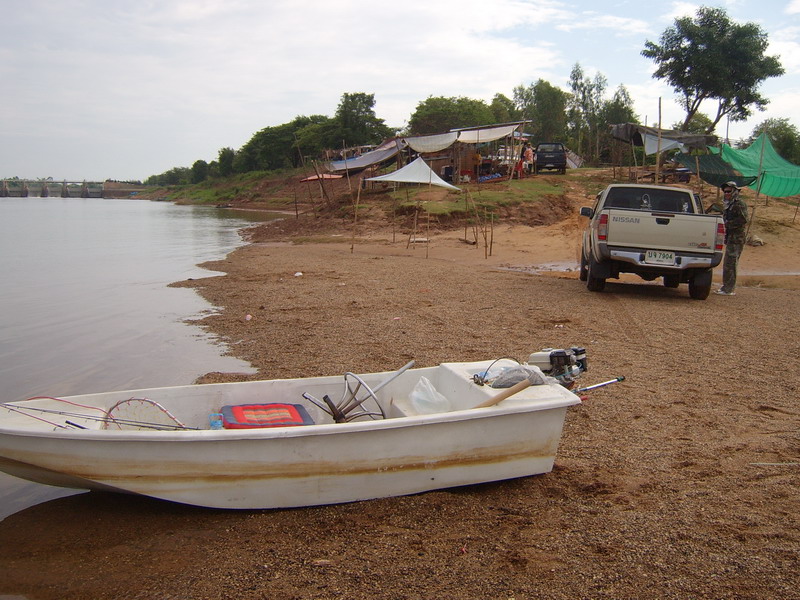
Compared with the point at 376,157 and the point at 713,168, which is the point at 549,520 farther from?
the point at 376,157

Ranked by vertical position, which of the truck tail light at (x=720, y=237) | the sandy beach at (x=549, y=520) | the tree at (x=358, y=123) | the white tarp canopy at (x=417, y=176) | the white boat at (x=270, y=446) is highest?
the tree at (x=358, y=123)

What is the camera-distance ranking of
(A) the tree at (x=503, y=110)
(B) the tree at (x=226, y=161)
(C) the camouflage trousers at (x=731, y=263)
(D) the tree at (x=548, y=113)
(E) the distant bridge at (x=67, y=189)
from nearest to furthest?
(C) the camouflage trousers at (x=731, y=263)
(D) the tree at (x=548, y=113)
(A) the tree at (x=503, y=110)
(B) the tree at (x=226, y=161)
(E) the distant bridge at (x=67, y=189)

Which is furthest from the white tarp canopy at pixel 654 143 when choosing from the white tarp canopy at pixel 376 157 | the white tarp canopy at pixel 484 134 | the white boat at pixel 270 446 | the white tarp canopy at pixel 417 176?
the white boat at pixel 270 446

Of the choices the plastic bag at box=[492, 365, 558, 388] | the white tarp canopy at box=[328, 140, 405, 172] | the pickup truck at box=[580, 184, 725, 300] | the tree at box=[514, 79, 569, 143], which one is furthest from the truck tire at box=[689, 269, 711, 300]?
the tree at box=[514, 79, 569, 143]

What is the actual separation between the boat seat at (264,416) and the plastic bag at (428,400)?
753 millimetres

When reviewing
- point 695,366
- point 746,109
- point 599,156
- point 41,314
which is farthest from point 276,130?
point 695,366

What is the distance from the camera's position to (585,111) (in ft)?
194

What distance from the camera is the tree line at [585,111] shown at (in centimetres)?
3741

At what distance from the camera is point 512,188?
2712 centimetres

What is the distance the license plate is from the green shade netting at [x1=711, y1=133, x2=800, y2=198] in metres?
11.2

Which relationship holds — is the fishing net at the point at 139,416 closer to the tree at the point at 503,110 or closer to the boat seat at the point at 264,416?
the boat seat at the point at 264,416

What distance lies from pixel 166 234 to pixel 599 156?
24678mm

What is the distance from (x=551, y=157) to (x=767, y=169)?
11.2 meters

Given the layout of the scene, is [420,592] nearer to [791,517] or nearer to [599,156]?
[791,517]
